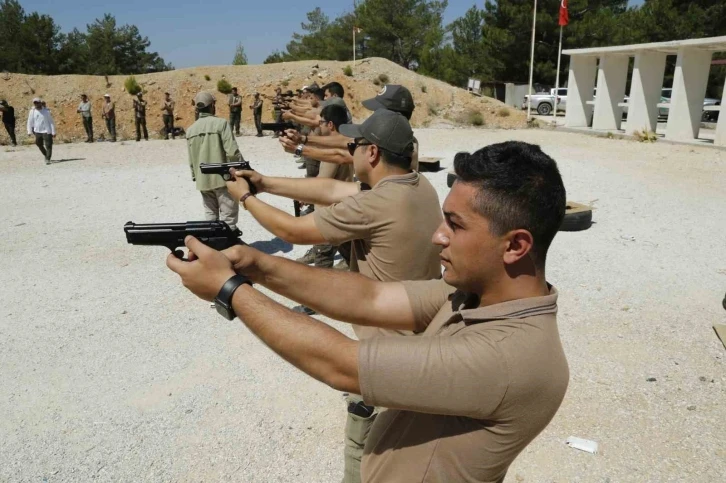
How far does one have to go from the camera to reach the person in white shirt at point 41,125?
46.7 ft

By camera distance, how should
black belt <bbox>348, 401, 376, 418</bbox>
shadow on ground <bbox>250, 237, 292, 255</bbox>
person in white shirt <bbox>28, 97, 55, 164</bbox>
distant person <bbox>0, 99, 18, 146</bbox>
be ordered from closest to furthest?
black belt <bbox>348, 401, 376, 418</bbox> < shadow on ground <bbox>250, 237, 292, 255</bbox> < person in white shirt <bbox>28, 97, 55, 164</bbox> < distant person <bbox>0, 99, 18, 146</bbox>

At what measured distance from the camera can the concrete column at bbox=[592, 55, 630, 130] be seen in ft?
67.8

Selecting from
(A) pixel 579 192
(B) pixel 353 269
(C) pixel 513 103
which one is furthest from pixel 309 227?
(C) pixel 513 103

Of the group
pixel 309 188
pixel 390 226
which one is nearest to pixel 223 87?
pixel 309 188

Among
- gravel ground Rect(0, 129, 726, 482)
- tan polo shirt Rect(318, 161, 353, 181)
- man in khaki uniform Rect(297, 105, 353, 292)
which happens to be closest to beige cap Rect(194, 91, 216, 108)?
man in khaki uniform Rect(297, 105, 353, 292)

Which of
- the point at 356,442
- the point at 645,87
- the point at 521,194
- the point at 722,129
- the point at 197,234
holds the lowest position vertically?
the point at 356,442

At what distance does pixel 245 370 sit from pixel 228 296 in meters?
2.98

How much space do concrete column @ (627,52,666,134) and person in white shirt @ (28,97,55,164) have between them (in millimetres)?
18676

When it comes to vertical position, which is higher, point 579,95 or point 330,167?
point 579,95

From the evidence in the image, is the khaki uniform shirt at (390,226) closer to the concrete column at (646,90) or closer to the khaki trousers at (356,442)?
the khaki trousers at (356,442)

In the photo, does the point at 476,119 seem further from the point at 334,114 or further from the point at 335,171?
the point at 335,171

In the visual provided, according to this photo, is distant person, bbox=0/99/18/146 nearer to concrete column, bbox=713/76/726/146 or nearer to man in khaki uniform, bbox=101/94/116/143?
man in khaki uniform, bbox=101/94/116/143

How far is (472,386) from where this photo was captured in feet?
3.81

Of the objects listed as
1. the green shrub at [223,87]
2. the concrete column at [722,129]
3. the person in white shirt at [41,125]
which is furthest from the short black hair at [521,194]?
the green shrub at [223,87]
